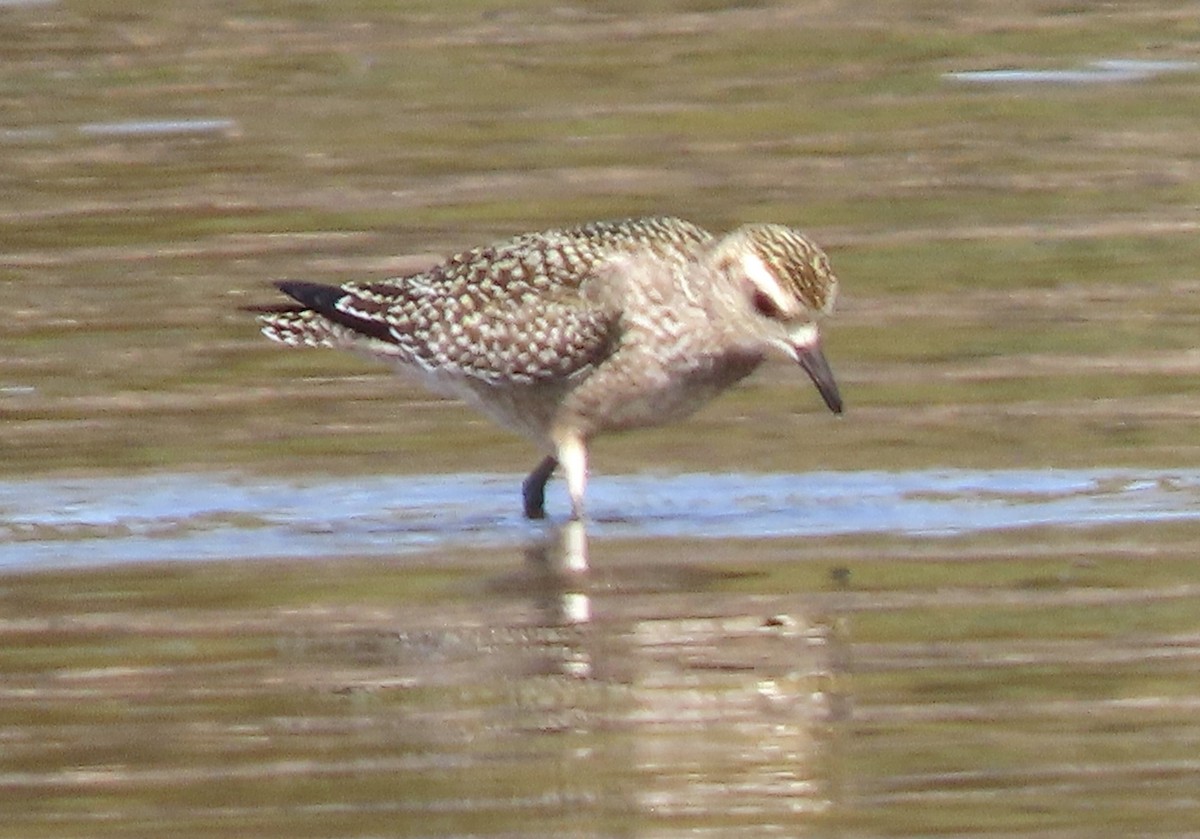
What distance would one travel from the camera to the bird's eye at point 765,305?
40.8 ft

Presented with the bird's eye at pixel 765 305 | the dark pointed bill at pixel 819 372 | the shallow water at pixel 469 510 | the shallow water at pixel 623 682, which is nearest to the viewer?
the shallow water at pixel 623 682

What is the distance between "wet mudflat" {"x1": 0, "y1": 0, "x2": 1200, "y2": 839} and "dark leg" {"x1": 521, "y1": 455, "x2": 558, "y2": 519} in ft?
0.67

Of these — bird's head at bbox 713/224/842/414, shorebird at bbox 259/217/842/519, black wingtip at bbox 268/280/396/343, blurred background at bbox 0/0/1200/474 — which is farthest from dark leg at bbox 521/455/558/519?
bird's head at bbox 713/224/842/414

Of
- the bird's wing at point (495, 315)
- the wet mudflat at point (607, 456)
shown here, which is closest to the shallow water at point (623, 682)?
the wet mudflat at point (607, 456)

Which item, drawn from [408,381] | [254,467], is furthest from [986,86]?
[254,467]

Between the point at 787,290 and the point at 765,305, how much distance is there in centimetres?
15

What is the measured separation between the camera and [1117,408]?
13445 millimetres

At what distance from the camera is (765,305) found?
12.5 m

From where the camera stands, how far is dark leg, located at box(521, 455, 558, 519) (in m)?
12.8

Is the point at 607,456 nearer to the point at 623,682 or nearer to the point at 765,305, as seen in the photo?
the point at 765,305

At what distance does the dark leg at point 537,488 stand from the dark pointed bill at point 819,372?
3.47 ft

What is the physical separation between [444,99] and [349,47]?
54.0 inches

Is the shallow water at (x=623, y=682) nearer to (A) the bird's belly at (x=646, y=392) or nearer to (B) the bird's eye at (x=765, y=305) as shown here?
(A) the bird's belly at (x=646, y=392)

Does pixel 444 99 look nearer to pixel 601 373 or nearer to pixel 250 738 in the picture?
pixel 601 373
